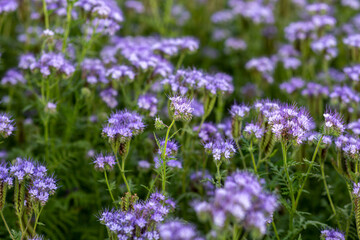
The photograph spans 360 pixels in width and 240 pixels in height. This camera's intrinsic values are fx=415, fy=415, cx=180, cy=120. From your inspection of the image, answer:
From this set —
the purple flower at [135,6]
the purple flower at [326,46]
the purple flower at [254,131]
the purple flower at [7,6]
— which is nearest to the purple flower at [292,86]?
the purple flower at [326,46]

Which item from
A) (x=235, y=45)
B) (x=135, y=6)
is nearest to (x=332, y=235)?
(x=235, y=45)

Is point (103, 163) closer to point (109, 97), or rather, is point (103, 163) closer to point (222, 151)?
point (222, 151)

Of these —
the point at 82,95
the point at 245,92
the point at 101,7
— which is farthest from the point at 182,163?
the point at 245,92

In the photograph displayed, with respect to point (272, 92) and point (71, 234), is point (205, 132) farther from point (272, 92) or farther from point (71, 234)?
point (272, 92)

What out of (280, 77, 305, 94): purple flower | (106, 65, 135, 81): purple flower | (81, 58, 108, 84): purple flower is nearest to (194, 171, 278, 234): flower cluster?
(106, 65, 135, 81): purple flower

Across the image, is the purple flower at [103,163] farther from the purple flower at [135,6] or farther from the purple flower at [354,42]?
the purple flower at [135,6]

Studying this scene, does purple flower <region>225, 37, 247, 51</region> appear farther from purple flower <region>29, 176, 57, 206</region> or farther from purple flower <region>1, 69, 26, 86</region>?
purple flower <region>29, 176, 57, 206</region>
